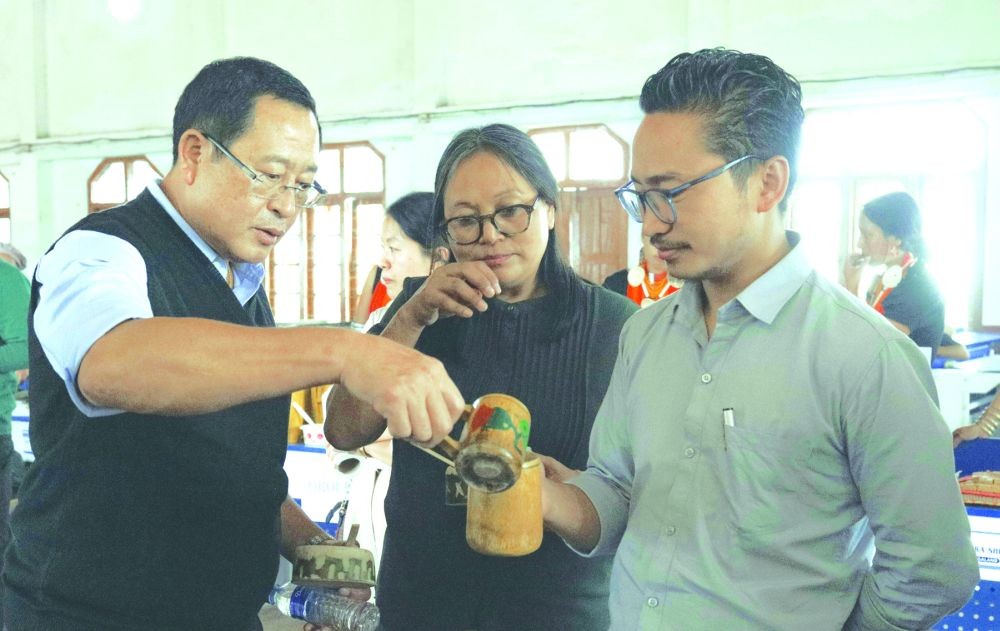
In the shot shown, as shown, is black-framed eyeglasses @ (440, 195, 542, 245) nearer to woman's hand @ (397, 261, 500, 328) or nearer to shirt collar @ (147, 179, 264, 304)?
woman's hand @ (397, 261, 500, 328)

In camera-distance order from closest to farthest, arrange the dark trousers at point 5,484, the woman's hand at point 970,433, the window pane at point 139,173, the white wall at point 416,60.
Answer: the woman's hand at point 970,433
the dark trousers at point 5,484
the white wall at point 416,60
the window pane at point 139,173

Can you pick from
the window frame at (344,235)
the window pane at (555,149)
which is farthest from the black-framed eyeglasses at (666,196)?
the window frame at (344,235)

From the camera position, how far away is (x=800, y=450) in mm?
1424

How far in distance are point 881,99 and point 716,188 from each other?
370 inches

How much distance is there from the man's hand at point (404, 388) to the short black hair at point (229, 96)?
61 centimetres

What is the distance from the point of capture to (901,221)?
4.80m

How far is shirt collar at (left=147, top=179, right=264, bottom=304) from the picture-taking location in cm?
158

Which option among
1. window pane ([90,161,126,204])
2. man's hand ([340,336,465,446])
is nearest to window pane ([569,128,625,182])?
window pane ([90,161,126,204])

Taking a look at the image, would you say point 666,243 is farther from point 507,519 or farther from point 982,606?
point 982,606

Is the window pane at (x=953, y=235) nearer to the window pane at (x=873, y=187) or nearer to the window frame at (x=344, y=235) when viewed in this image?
the window pane at (x=873, y=187)

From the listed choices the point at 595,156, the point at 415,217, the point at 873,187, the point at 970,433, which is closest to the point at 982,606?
the point at 970,433

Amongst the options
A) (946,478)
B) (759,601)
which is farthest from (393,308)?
(946,478)

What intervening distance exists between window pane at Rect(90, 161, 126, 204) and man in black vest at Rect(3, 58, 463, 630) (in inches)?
550

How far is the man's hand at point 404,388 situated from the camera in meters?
1.14
